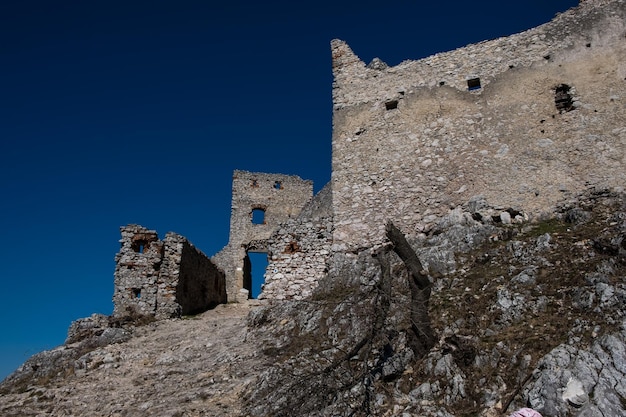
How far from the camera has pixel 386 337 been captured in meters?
8.59

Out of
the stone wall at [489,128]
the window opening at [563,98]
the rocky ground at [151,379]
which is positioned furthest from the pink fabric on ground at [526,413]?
the window opening at [563,98]

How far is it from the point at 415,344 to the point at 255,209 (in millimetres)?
24491

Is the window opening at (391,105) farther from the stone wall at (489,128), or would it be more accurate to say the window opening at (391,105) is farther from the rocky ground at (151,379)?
the rocky ground at (151,379)

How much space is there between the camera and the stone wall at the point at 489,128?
12.4 metres

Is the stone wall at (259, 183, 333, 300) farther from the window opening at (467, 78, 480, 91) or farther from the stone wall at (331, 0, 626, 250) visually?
the window opening at (467, 78, 480, 91)

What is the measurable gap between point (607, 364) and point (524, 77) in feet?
30.3

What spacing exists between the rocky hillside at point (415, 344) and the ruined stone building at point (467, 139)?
0.69 m

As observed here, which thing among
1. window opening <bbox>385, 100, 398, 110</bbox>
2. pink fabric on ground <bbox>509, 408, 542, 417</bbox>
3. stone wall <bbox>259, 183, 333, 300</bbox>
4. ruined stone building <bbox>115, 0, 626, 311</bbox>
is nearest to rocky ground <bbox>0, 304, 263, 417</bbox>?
stone wall <bbox>259, 183, 333, 300</bbox>

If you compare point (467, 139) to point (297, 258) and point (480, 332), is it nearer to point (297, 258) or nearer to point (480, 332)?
point (297, 258)

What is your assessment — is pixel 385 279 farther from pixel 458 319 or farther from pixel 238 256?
pixel 238 256

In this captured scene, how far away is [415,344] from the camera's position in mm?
7793

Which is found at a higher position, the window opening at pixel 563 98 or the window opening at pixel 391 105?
the window opening at pixel 391 105

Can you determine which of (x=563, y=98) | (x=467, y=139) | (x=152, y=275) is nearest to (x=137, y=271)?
(x=152, y=275)

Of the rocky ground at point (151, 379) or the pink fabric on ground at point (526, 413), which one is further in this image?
the rocky ground at point (151, 379)
